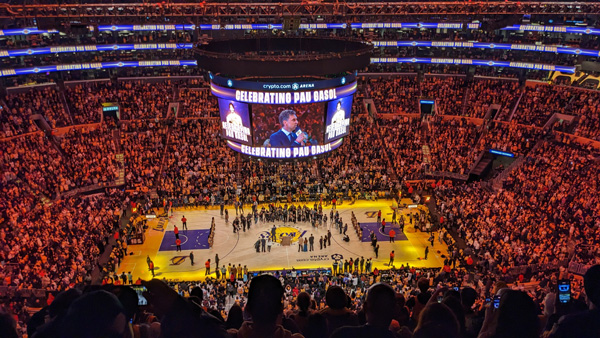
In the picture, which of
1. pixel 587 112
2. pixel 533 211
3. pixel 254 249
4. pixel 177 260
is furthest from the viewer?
pixel 587 112

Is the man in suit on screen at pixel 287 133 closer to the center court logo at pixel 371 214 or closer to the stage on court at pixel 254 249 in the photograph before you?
the stage on court at pixel 254 249

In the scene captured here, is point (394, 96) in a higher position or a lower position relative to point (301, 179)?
higher

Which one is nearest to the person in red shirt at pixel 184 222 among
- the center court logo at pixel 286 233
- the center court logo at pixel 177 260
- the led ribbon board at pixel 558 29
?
the center court logo at pixel 177 260

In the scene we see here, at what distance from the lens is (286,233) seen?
31344 mm

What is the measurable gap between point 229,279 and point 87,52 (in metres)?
36.3

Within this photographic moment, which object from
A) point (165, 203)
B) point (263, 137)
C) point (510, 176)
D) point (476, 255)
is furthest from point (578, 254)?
point (165, 203)

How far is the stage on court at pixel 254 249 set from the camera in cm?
2706

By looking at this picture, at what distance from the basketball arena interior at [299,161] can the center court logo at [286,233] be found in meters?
0.14

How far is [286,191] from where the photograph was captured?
3600 centimetres

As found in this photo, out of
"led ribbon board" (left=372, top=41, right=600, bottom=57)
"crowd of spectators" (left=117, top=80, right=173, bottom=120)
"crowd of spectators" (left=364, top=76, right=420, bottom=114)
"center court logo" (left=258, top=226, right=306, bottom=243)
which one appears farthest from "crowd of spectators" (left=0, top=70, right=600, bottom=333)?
"center court logo" (left=258, top=226, right=306, bottom=243)

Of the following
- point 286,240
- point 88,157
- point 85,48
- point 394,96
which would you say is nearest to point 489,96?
point 394,96

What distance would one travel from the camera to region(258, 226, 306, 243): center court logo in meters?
30.6

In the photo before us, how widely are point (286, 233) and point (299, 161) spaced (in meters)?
5.37

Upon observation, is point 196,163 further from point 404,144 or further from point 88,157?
point 404,144
